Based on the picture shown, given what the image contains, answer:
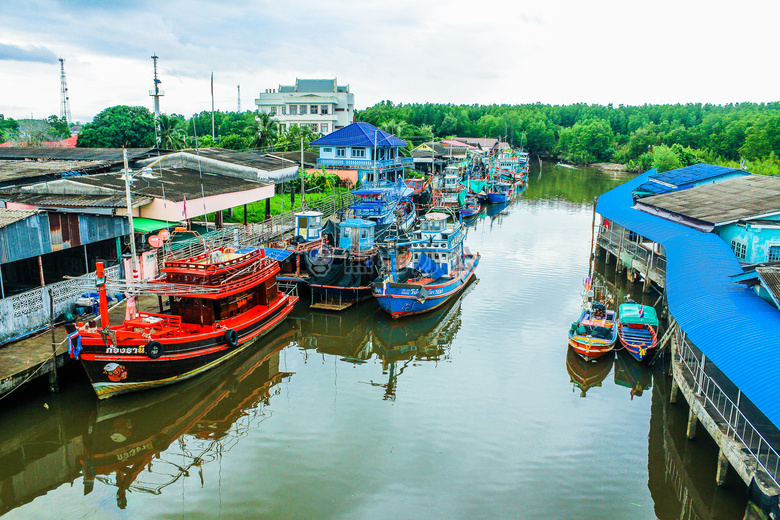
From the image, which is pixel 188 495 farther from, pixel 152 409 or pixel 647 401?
pixel 647 401

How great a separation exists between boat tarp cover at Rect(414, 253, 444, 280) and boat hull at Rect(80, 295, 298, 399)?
9927 millimetres

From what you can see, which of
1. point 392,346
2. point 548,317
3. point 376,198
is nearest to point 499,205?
point 376,198

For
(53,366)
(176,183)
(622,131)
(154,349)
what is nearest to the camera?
(53,366)

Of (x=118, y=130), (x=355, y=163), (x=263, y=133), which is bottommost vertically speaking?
(x=355, y=163)

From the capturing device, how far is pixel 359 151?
51312mm

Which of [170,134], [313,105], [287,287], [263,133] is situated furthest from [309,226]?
[313,105]

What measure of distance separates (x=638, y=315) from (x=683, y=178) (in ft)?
69.3

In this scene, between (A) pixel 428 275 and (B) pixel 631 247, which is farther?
(B) pixel 631 247

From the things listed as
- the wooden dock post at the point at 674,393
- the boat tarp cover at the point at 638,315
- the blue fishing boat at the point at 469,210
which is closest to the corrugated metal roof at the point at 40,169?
the boat tarp cover at the point at 638,315

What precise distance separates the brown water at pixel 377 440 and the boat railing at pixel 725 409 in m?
1.68

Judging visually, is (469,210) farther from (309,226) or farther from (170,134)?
(170,134)

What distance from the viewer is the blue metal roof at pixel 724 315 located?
11859 mm

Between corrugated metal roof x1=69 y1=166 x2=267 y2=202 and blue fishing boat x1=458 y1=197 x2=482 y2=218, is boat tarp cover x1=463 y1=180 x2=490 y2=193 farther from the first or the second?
corrugated metal roof x1=69 y1=166 x2=267 y2=202

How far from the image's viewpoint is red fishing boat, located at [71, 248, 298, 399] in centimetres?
1647
